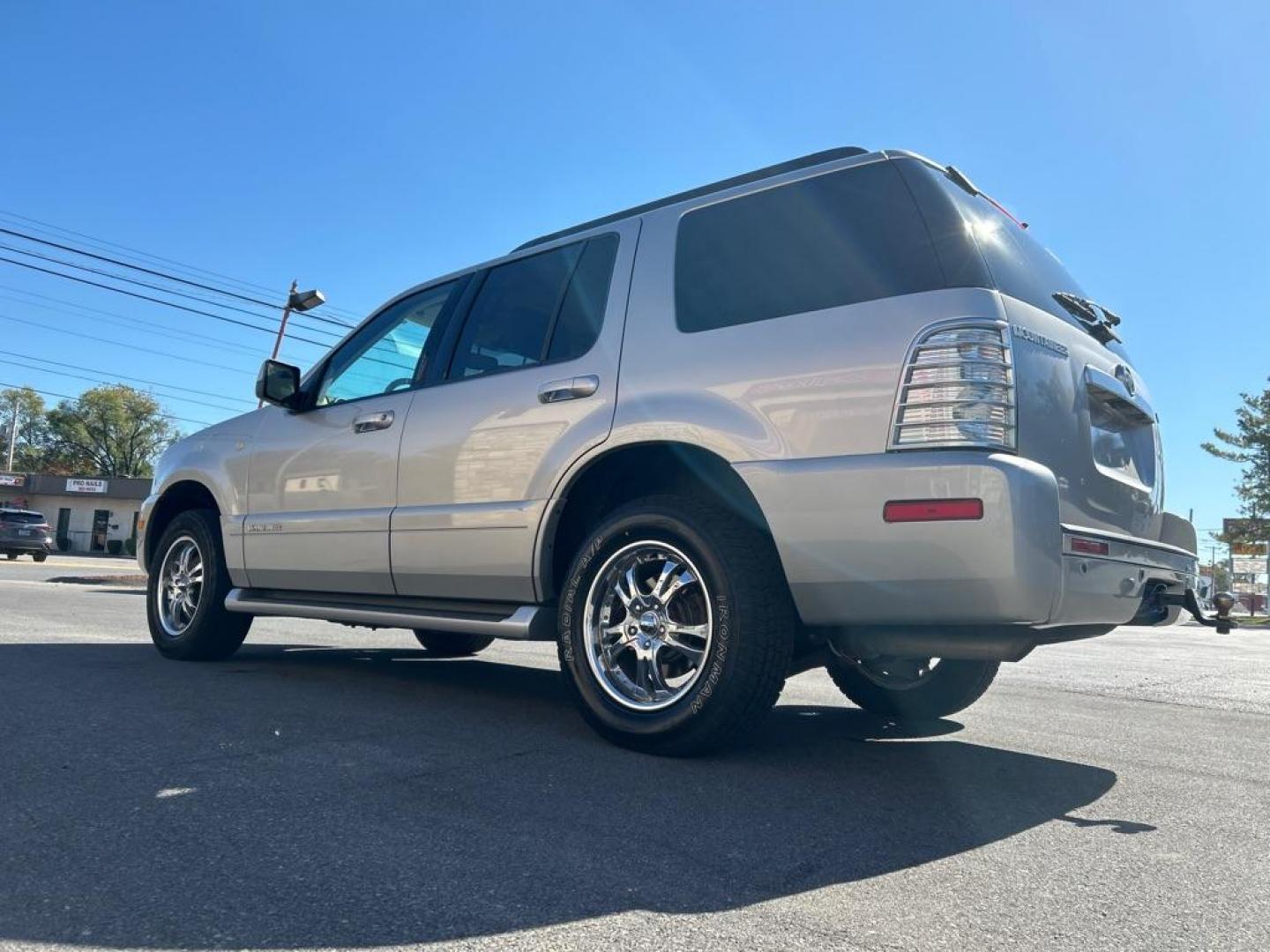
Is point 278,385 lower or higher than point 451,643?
higher

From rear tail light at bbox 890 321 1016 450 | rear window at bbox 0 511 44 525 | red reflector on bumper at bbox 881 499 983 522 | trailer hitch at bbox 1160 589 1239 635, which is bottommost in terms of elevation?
trailer hitch at bbox 1160 589 1239 635

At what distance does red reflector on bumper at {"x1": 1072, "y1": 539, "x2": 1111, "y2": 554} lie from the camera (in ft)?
9.71

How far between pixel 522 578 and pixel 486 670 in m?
2.18

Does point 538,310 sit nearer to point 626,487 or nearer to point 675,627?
point 626,487

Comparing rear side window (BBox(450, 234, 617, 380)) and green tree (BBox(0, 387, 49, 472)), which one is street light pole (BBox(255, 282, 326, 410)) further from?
green tree (BBox(0, 387, 49, 472))

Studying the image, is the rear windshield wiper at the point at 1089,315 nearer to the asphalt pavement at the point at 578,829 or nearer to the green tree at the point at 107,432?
the asphalt pavement at the point at 578,829

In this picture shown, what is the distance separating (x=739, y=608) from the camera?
3174mm

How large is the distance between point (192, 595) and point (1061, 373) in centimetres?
490

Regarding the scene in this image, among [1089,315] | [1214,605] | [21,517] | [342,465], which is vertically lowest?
[1214,605]

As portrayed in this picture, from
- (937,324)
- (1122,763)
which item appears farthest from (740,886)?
(1122,763)

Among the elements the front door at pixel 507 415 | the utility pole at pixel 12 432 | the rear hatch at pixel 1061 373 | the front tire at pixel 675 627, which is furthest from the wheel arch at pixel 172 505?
the utility pole at pixel 12 432

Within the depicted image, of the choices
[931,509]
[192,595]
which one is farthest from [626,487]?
[192,595]

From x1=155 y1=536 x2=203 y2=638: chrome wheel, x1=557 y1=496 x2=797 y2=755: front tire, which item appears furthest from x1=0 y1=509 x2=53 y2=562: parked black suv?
x1=557 y1=496 x2=797 y2=755: front tire

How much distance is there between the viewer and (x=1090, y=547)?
3.03 metres
